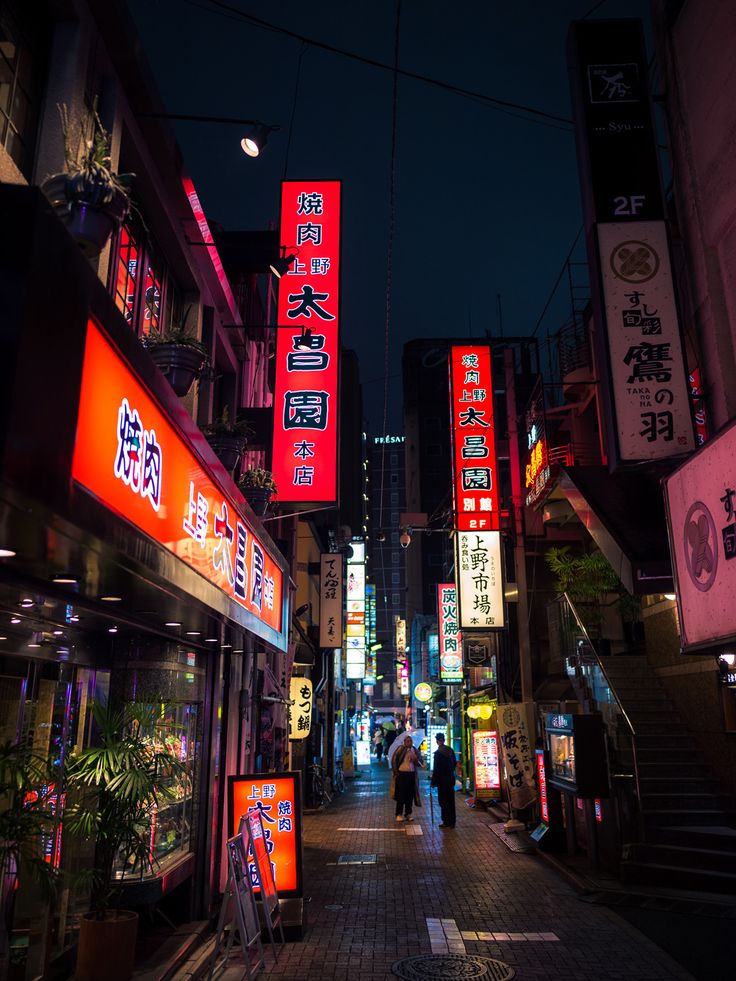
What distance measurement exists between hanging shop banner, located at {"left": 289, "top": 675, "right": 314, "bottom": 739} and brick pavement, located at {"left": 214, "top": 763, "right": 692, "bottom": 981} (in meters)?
4.00

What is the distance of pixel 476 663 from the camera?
22828 millimetres

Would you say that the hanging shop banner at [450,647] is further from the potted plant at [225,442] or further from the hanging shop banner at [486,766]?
the potted plant at [225,442]

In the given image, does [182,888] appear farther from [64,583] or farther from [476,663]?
[476,663]

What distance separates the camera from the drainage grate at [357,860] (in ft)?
43.8

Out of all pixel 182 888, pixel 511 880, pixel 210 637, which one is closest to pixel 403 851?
pixel 511 880

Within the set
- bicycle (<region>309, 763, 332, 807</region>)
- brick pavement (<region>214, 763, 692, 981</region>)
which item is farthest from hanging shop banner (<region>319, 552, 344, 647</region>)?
brick pavement (<region>214, 763, 692, 981</region>)

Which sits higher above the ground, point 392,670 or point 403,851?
point 392,670

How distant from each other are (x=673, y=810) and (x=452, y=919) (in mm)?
4498

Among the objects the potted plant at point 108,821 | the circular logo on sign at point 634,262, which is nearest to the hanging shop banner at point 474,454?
the circular logo on sign at point 634,262

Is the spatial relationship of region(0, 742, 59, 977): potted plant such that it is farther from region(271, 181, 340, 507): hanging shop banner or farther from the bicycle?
the bicycle

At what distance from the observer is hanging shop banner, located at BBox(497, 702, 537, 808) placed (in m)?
16.8

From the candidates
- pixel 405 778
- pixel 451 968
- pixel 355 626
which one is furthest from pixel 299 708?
pixel 355 626

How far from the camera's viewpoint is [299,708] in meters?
19.6

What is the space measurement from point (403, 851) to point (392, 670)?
9335 cm
